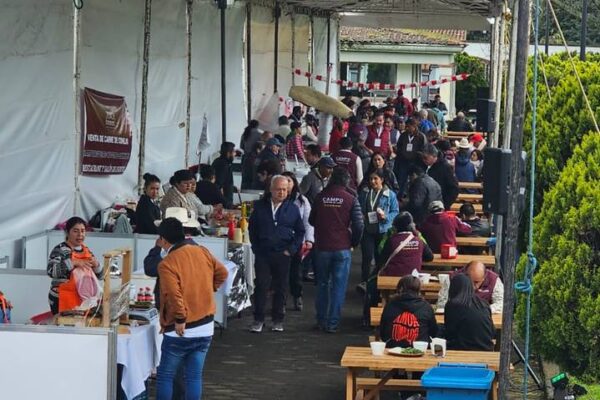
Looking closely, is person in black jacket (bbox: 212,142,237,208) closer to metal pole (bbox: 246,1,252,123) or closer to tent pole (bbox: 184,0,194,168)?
tent pole (bbox: 184,0,194,168)

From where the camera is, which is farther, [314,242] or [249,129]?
[249,129]

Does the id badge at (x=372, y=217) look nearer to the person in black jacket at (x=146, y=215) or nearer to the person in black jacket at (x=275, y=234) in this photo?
the person in black jacket at (x=275, y=234)

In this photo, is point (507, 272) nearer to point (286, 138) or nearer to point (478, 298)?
point (478, 298)

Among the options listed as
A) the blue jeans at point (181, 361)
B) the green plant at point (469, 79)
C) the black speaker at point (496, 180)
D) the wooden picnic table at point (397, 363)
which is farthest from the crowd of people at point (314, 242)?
the green plant at point (469, 79)

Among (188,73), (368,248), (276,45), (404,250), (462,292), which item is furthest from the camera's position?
(276,45)

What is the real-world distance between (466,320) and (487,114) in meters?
9.43

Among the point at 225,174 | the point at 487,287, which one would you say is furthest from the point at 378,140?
the point at 487,287

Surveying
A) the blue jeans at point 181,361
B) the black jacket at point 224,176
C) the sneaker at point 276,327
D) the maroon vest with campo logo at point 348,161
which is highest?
the maroon vest with campo logo at point 348,161

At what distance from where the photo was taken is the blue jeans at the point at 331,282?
47.3 feet

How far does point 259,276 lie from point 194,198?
80.8 inches

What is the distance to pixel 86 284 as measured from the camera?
10.7 metres

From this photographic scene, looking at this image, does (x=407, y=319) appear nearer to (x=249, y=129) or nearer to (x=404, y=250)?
(x=404, y=250)

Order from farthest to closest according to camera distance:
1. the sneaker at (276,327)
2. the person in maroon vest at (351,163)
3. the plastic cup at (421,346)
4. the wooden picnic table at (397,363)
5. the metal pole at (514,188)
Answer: the person in maroon vest at (351,163) < the sneaker at (276,327) < the plastic cup at (421,346) < the wooden picnic table at (397,363) < the metal pole at (514,188)

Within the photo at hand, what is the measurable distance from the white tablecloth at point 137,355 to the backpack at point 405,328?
1.86m
